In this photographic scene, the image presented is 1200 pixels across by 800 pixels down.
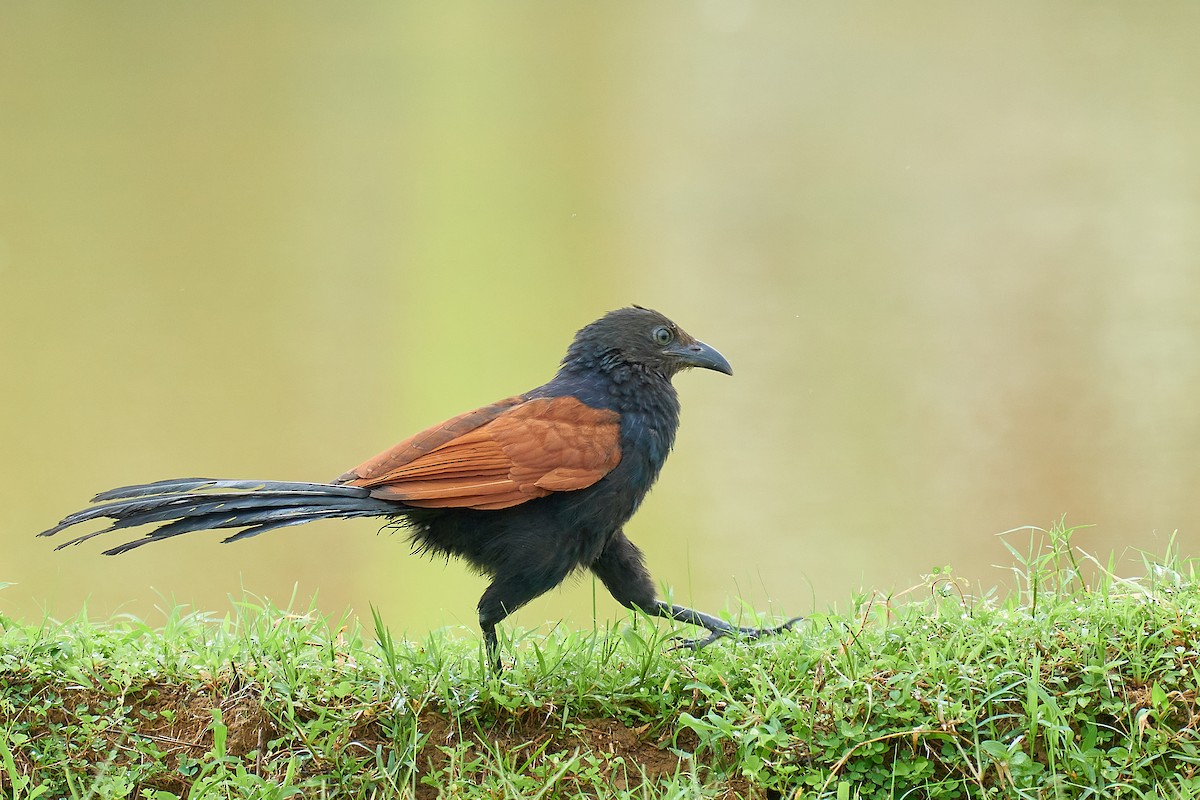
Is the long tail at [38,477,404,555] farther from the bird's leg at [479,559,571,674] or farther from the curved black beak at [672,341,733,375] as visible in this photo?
the curved black beak at [672,341,733,375]

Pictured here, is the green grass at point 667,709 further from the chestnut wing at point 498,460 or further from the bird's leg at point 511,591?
the chestnut wing at point 498,460

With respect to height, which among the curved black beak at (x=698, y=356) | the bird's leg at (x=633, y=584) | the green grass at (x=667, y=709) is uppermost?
the curved black beak at (x=698, y=356)

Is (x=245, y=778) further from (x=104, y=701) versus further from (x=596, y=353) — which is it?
(x=596, y=353)

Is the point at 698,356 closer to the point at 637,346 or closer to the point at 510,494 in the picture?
the point at 637,346

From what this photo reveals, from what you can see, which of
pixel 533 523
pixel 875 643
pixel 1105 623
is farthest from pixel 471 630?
pixel 1105 623

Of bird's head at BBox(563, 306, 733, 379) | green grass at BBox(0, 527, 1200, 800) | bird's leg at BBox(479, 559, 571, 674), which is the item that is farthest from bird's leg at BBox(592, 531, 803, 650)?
bird's head at BBox(563, 306, 733, 379)

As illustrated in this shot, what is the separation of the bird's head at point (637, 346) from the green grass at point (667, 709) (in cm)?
69

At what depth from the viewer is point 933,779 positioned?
1.96 meters

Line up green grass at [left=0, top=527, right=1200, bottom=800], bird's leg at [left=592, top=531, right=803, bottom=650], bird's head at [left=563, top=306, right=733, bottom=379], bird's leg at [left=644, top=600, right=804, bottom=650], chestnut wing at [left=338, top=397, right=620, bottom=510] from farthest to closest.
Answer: bird's head at [left=563, top=306, right=733, bottom=379] → bird's leg at [left=592, top=531, right=803, bottom=650] → bird's leg at [left=644, top=600, right=804, bottom=650] → chestnut wing at [left=338, top=397, right=620, bottom=510] → green grass at [left=0, top=527, right=1200, bottom=800]

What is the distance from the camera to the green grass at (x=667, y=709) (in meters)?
1.96

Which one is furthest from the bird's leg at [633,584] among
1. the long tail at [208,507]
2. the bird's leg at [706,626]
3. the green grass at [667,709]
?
the long tail at [208,507]

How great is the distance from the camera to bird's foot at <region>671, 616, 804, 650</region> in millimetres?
2443

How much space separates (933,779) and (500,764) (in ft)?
2.64

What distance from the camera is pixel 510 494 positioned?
2363 mm
